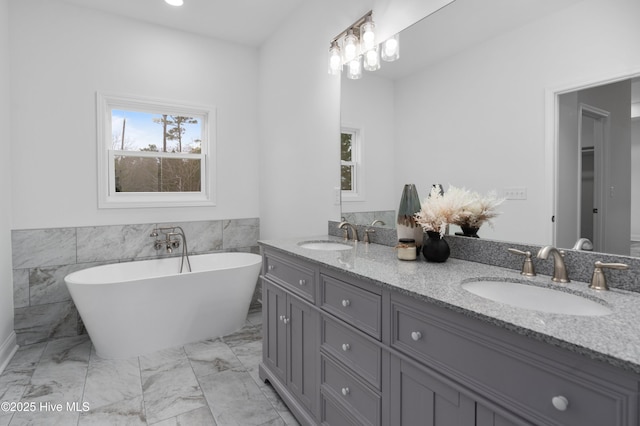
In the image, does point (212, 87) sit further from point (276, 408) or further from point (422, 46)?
point (276, 408)

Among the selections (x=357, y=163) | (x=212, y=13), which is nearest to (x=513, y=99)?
(x=357, y=163)

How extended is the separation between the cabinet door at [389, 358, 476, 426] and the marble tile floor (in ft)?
3.10

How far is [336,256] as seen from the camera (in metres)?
1.75

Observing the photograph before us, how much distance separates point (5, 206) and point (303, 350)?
2622mm

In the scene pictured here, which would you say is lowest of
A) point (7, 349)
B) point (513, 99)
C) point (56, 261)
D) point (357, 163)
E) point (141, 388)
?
point (141, 388)

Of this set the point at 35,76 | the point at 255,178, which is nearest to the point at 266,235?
the point at 255,178

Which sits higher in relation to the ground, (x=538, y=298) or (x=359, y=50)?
(x=359, y=50)

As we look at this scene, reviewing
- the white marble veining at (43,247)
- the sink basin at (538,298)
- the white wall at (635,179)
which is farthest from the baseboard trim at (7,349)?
the white wall at (635,179)

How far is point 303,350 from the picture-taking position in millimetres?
1803

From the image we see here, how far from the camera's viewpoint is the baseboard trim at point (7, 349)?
2.47 metres

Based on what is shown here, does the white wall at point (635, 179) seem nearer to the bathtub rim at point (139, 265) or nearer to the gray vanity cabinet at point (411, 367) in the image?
the gray vanity cabinet at point (411, 367)

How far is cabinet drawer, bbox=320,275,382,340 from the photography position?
4.26 feet

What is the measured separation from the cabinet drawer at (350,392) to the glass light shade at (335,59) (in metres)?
1.90

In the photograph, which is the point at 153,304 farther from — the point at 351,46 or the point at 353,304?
the point at 351,46
